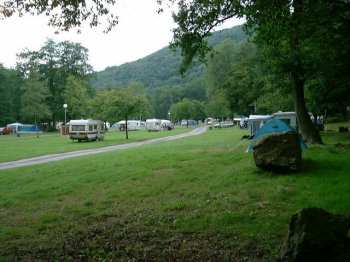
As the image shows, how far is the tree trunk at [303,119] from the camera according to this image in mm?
18672

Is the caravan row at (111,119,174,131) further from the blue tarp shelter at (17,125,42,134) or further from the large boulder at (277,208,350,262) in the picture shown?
the large boulder at (277,208,350,262)

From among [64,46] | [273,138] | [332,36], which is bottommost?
[273,138]

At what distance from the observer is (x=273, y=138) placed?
419 inches

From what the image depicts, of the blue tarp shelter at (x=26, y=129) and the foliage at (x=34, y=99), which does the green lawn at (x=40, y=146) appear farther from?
the blue tarp shelter at (x=26, y=129)

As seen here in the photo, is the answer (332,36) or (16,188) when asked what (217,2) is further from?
(16,188)

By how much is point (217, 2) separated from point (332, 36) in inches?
140

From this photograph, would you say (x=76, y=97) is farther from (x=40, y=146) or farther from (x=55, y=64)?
(x=40, y=146)

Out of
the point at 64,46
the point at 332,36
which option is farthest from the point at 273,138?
the point at 64,46

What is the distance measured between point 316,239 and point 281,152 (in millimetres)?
6651

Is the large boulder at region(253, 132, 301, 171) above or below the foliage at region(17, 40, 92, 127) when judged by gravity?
below

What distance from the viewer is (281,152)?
10586mm

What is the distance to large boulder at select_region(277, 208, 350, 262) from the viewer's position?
405cm

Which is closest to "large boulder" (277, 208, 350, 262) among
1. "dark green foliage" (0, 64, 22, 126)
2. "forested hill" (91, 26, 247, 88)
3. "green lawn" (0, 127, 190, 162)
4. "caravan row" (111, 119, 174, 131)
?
"green lawn" (0, 127, 190, 162)

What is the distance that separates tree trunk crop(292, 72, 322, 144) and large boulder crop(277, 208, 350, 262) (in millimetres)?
14771
